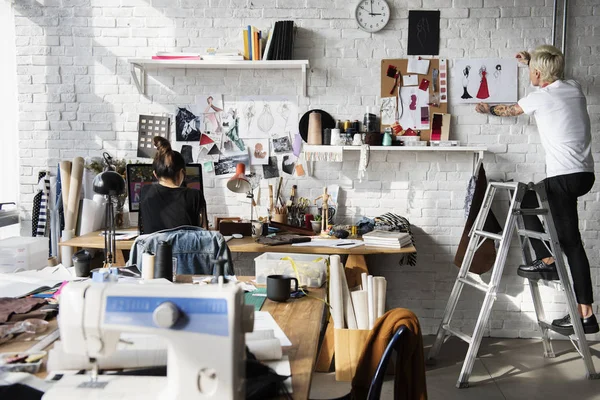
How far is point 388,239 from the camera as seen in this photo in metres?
3.72

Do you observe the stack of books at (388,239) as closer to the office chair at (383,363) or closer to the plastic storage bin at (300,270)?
the plastic storage bin at (300,270)

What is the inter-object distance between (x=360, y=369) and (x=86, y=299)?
3.01ft

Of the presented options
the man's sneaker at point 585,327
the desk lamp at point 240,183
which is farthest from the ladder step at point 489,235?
the desk lamp at point 240,183

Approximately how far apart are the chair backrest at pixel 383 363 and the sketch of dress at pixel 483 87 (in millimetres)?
3119

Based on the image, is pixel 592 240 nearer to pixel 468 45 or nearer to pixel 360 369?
pixel 468 45

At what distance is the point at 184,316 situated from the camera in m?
1.19

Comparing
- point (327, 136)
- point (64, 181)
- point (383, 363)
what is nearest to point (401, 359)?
point (383, 363)

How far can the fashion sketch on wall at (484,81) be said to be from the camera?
4246mm

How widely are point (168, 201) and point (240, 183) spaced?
75 centimetres

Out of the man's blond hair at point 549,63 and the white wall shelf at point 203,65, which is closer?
the man's blond hair at point 549,63

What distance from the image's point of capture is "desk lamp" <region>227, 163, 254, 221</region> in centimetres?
398

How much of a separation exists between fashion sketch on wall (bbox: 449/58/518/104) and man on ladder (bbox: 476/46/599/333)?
1.36 feet

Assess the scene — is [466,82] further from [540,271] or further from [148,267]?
[148,267]

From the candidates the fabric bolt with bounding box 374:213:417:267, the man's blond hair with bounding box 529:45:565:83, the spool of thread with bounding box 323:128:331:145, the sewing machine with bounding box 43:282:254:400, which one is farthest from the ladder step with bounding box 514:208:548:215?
the sewing machine with bounding box 43:282:254:400
